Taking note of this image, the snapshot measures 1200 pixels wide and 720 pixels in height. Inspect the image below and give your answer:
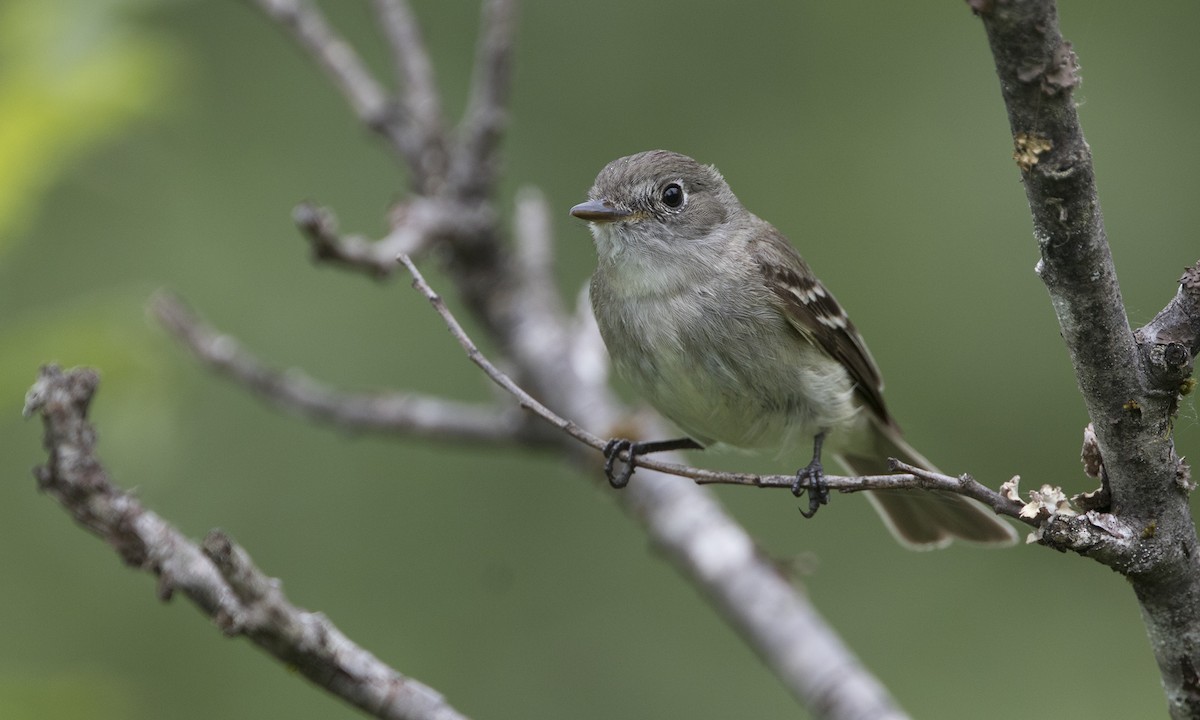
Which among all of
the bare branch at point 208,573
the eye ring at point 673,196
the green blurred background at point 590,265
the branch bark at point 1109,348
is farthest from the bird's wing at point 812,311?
the bare branch at point 208,573

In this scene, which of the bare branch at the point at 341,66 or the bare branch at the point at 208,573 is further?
the bare branch at the point at 341,66

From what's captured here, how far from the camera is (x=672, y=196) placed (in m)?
4.63

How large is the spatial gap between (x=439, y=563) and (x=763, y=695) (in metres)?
1.96

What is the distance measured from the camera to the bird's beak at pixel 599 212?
14.2 ft

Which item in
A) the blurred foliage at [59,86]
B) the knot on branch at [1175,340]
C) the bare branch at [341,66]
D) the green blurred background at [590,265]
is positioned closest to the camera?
the knot on branch at [1175,340]

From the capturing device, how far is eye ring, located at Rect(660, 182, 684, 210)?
15.1 feet

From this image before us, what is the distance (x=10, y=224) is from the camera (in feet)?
11.6

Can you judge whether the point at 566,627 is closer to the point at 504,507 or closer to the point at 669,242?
the point at 504,507

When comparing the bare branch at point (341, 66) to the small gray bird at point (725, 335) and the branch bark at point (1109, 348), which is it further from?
the branch bark at point (1109, 348)

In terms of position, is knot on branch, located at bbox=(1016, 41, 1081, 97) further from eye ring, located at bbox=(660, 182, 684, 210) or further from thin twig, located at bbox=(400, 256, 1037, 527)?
eye ring, located at bbox=(660, 182, 684, 210)

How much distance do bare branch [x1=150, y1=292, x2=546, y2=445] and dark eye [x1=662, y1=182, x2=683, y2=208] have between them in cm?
130

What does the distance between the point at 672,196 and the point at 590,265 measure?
3399 millimetres

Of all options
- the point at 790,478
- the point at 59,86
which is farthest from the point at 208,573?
the point at 59,86

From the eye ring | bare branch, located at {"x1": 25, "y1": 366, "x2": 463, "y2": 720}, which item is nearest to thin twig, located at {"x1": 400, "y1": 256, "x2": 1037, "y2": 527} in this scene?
bare branch, located at {"x1": 25, "y1": 366, "x2": 463, "y2": 720}
